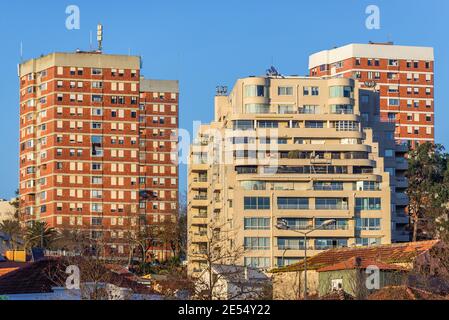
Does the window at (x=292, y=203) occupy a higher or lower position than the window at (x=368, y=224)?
higher

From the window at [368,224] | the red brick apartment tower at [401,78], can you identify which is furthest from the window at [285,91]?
the red brick apartment tower at [401,78]

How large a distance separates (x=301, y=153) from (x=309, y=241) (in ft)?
32.2

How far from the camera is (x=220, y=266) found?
200 ft

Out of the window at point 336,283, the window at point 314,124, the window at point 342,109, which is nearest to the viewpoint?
the window at point 336,283

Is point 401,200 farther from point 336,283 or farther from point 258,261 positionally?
point 336,283

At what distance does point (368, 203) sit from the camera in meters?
103

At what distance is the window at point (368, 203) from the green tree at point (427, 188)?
24.2 ft

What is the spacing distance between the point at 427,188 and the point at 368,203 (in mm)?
18458

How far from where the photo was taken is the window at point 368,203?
10288cm

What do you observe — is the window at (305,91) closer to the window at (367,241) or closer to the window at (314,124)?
the window at (314,124)

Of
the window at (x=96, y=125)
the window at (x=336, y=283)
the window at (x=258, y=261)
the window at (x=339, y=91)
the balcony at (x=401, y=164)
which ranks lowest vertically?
the window at (x=258, y=261)

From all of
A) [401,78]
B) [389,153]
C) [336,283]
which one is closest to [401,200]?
[389,153]

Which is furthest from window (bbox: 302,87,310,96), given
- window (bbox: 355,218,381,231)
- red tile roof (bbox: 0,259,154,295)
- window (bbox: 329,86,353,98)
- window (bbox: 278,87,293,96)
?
red tile roof (bbox: 0,259,154,295)

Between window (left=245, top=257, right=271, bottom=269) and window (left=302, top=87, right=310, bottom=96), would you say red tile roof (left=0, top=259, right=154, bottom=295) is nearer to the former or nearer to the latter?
window (left=245, top=257, right=271, bottom=269)
